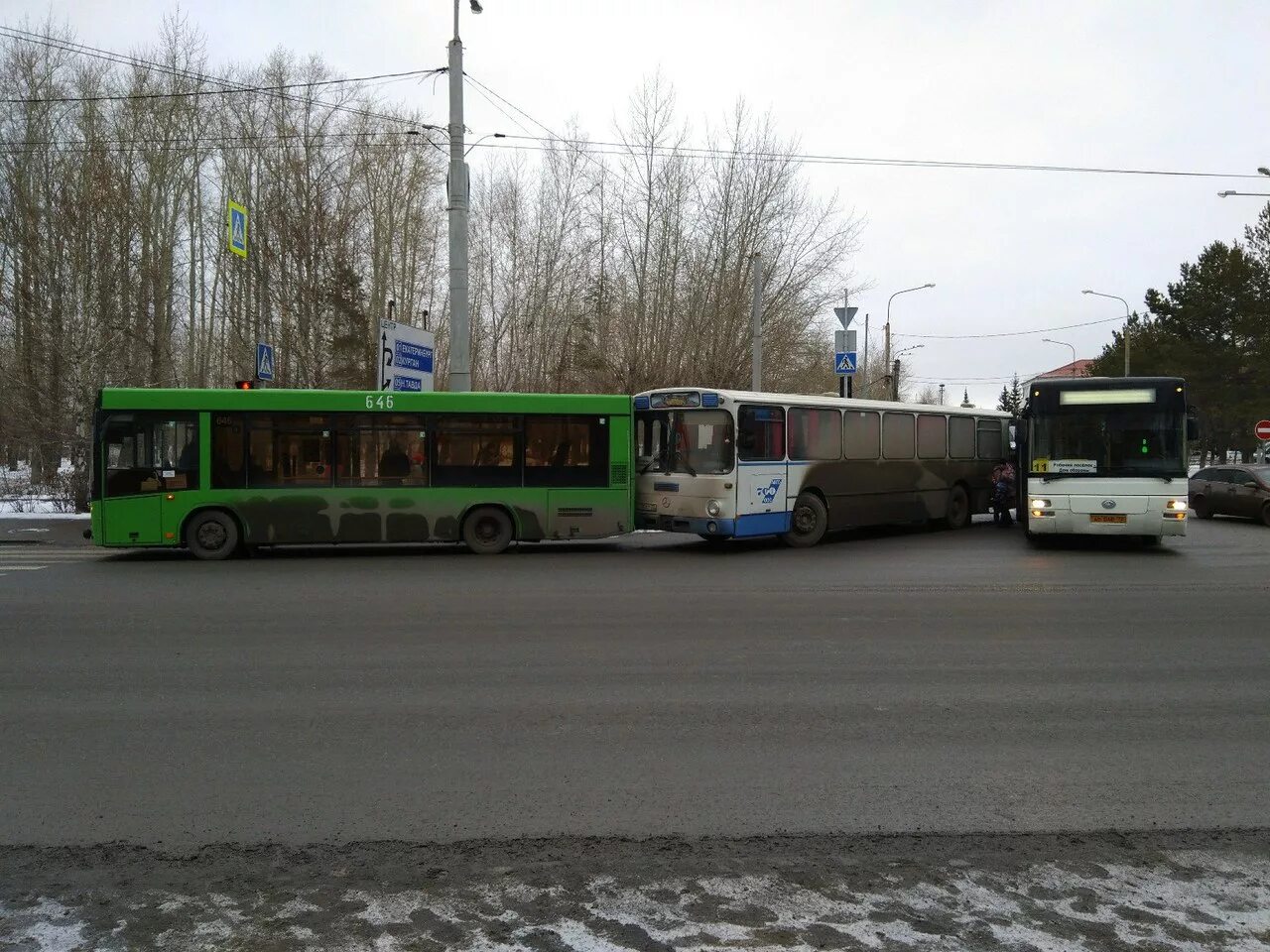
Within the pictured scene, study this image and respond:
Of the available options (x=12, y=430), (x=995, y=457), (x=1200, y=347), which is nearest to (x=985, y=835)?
(x=995, y=457)

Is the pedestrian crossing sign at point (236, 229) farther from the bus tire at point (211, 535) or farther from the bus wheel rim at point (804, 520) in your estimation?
the bus wheel rim at point (804, 520)

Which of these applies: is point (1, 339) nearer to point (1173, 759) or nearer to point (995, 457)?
point (995, 457)

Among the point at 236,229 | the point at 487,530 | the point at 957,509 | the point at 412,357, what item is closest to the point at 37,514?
the point at 236,229

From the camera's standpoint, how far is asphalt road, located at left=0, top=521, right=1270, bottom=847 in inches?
185

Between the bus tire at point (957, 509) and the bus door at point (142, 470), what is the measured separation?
50.3ft

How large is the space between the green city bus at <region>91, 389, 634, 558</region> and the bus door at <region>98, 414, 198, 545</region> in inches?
0.6

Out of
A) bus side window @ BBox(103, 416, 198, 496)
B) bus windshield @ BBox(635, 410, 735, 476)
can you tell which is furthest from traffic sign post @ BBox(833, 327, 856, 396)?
bus side window @ BBox(103, 416, 198, 496)

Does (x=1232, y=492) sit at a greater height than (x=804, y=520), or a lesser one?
greater

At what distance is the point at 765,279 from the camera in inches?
1404

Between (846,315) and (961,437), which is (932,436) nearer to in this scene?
(961,437)

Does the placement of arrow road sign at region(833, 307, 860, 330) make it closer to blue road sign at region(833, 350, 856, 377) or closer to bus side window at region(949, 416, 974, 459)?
blue road sign at region(833, 350, 856, 377)

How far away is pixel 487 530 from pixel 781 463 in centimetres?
519

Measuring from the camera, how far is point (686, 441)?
55.2 ft

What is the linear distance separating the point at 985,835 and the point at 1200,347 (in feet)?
199
